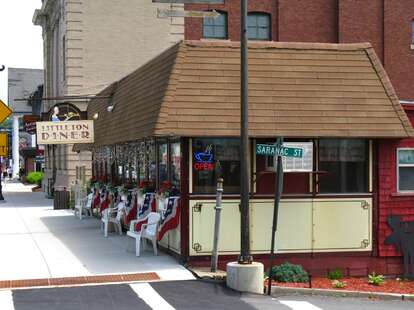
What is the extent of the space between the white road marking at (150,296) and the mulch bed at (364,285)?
218 centimetres

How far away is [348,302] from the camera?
Answer: 1036cm

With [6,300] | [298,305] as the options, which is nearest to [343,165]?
[298,305]

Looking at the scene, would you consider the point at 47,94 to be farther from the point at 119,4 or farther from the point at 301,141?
the point at 301,141

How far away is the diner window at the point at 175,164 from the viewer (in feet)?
41.1

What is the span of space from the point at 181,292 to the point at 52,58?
98.6ft

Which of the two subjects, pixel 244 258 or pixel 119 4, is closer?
pixel 244 258

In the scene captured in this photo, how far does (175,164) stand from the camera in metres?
12.9

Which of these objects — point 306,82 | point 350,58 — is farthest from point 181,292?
point 350,58

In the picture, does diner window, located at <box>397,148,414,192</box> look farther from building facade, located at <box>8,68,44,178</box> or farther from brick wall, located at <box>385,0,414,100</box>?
building facade, located at <box>8,68,44,178</box>

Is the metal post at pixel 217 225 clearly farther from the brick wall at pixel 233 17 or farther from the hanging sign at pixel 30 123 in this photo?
the hanging sign at pixel 30 123

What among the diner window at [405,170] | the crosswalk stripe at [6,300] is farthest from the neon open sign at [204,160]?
the crosswalk stripe at [6,300]

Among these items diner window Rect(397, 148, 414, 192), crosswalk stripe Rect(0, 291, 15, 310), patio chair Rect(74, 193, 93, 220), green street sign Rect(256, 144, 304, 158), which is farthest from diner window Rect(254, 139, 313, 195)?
patio chair Rect(74, 193, 93, 220)

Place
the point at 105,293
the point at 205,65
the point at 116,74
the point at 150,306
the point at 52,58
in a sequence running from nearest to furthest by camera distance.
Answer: the point at 150,306, the point at 105,293, the point at 205,65, the point at 116,74, the point at 52,58

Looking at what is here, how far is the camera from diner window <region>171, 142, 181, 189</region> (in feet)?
41.1
